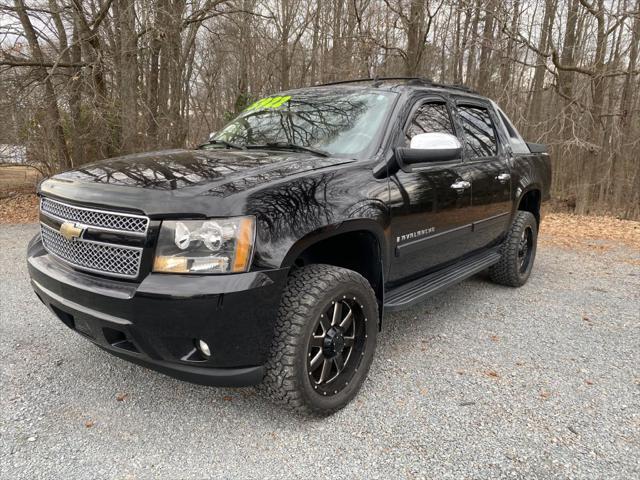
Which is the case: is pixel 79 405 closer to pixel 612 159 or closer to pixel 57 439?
pixel 57 439

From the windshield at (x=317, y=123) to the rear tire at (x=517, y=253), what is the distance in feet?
7.68

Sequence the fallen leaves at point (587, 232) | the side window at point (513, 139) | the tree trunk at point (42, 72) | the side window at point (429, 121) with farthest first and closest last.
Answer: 1. the tree trunk at point (42, 72)
2. the fallen leaves at point (587, 232)
3. the side window at point (513, 139)
4. the side window at point (429, 121)

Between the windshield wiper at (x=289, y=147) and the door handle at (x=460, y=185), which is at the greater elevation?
the windshield wiper at (x=289, y=147)

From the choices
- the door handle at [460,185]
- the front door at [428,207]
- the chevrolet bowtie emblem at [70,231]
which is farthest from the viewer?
the door handle at [460,185]

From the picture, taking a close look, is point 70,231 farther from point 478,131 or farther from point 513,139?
point 513,139

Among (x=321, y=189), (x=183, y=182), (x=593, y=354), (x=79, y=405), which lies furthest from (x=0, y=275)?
(x=593, y=354)

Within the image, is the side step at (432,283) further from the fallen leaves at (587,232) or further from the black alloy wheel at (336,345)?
the fallen leaves at (587,232)

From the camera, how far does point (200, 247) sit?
2.07 metres

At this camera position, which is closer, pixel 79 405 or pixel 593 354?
pixel 79 405

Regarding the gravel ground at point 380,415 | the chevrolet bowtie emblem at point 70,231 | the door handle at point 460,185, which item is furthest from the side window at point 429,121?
the chevrolet bowtie emblem at point 70,231

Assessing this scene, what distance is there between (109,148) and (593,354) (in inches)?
369

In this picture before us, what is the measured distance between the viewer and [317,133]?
317 centimetres

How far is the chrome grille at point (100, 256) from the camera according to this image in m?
2.14

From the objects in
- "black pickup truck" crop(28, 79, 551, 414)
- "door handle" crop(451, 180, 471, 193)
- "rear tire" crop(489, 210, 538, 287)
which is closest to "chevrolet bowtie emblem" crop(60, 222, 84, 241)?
"black pickup truck" crop(28, 79, 551, 414)
